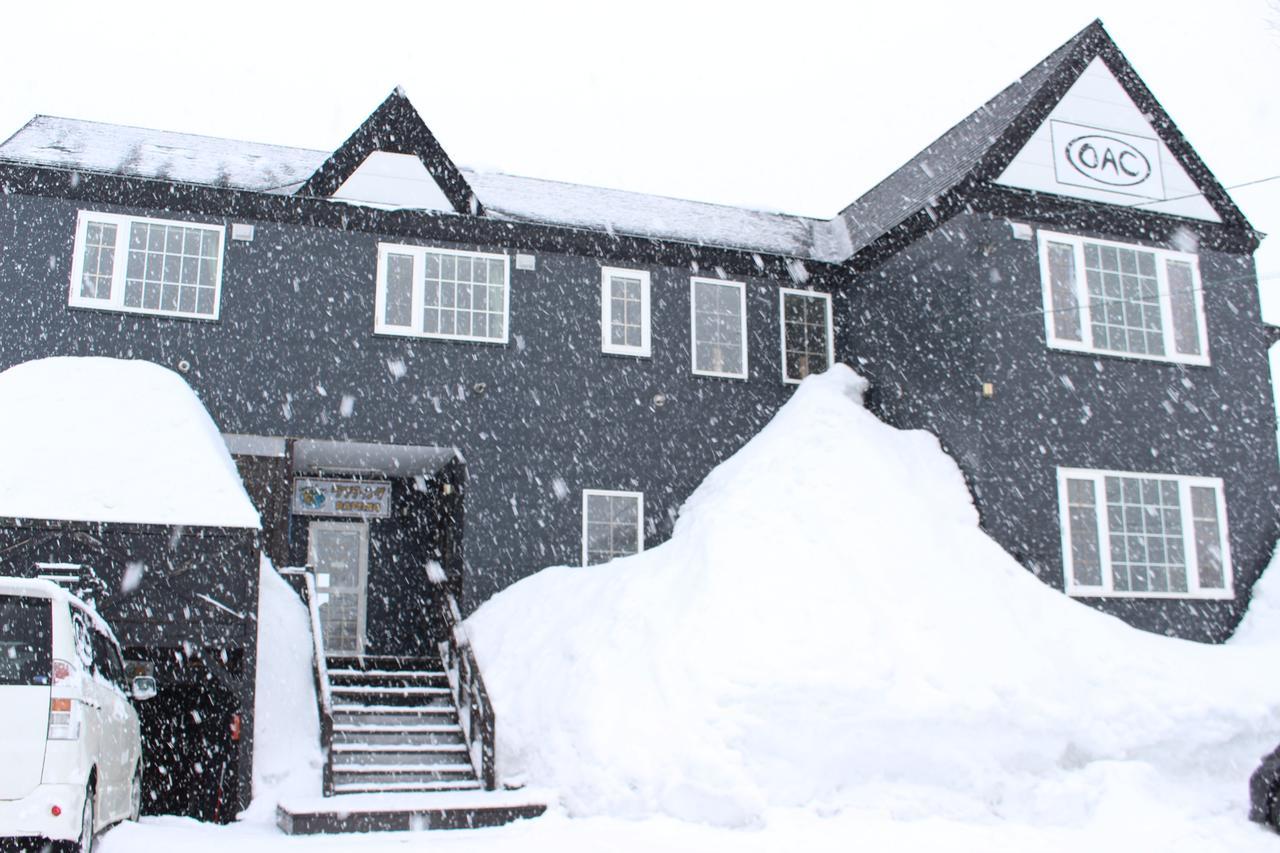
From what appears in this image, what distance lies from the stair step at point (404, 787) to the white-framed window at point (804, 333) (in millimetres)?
7715

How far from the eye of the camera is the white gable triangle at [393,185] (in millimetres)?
15383

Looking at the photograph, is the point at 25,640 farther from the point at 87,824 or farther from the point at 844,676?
the point at 844,676

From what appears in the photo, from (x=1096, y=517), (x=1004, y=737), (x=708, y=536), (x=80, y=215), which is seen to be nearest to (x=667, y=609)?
(x=708, y=536)

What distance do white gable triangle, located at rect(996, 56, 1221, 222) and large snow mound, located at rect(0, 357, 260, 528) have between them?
36.0 feet

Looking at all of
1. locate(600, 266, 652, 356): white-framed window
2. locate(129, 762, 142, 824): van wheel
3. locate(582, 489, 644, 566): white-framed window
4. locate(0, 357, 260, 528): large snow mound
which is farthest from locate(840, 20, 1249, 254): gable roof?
locate(129, 762, 142, 824): van wheel

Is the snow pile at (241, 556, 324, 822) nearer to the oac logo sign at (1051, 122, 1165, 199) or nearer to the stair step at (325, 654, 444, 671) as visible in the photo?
the stair step at (325, 654, 444, 671)

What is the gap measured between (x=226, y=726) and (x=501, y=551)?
4010 millimetres

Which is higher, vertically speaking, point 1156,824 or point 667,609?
point 667,609

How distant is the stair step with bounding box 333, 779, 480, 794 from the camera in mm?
11164

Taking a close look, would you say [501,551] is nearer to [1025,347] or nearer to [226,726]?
[226,726]

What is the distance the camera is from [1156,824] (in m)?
10.5

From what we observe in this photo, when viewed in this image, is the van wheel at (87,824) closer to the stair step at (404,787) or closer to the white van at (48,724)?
the white van at (48,724)

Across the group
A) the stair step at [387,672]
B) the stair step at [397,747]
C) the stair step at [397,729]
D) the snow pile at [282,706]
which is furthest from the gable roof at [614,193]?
the stair step at [397,747]

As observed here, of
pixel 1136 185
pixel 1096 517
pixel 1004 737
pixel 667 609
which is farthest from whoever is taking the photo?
pixel 1136 185
